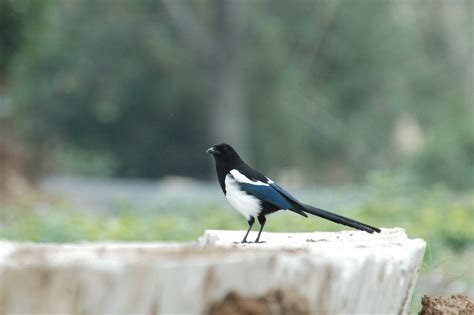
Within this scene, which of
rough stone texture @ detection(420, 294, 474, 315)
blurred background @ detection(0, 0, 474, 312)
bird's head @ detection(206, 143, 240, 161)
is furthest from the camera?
blurred background @ detection(0, 0, 474, 312)

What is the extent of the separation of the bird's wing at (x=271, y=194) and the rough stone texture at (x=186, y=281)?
1515 millimetres

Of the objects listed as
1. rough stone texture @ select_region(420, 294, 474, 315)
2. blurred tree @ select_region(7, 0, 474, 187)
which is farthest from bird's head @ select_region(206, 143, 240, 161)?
blurred tree @ select_region(7, 0, 474, 187)

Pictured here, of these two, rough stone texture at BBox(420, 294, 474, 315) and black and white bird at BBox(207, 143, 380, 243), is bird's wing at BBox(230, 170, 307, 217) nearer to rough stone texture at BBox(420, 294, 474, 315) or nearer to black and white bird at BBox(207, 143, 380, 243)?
black and white bird at BBox(207, 143, 380, 243)

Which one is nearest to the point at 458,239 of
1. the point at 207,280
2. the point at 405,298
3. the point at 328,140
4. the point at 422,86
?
the point at 405,298

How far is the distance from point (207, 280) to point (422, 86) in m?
26.3

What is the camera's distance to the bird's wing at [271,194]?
5.16 meters

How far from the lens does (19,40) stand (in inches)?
730

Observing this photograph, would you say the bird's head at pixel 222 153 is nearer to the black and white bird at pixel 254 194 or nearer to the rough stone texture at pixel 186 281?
the black and white bird at pixel 254 194

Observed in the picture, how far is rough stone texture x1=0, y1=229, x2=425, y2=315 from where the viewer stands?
10.1ft

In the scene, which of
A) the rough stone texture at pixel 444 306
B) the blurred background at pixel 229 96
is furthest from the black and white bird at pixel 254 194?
the blurred background at pixel 229 96

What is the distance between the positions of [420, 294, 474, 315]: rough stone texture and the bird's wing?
2.71 feet

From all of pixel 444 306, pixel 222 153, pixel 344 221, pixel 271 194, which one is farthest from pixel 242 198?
pixel 444 306

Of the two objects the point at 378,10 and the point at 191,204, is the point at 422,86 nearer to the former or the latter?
the point at 378,10

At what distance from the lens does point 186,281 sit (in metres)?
3.12
